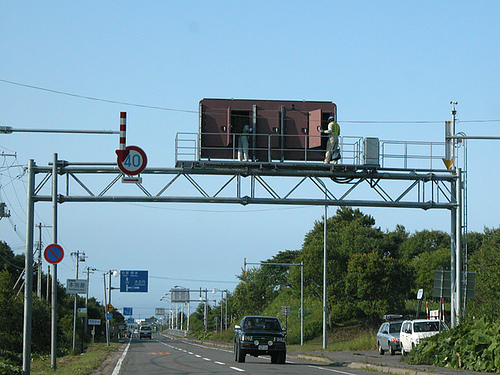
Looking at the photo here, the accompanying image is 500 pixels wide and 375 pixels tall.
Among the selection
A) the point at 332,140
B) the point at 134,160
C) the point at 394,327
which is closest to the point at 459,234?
the point at 332,140

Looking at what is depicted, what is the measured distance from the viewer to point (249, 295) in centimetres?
10838

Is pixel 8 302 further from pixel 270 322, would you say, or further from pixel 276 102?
pixel 276 102

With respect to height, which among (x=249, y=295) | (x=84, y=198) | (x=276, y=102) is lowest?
(x=249, y=295)

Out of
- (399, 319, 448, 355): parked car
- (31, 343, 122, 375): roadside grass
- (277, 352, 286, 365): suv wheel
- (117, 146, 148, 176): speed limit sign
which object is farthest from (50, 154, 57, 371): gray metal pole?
(399, 319, 448, 355): parked car

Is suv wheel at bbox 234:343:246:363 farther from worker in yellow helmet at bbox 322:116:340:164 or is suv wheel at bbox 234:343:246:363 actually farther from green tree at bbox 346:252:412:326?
green tree at bbox 346:252:412:326

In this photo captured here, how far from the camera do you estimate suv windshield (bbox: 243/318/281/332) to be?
92.4 ft

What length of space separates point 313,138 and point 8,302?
23429 mm

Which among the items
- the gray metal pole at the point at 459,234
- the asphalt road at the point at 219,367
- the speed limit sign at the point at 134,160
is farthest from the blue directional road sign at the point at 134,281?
the speed limit sign at the point at 134,160

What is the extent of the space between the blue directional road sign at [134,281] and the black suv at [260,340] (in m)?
40.8

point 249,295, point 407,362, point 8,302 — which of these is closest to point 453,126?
point 407,362

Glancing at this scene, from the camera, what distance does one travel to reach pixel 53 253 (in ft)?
76.3

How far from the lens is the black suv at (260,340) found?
2731 cm

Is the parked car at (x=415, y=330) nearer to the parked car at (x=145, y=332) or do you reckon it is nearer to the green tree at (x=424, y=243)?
the green tree at (x=424, y=243)

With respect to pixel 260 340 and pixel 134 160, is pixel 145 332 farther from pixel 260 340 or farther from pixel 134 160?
pixel 134 160
